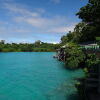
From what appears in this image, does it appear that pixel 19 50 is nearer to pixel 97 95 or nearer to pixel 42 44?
pixel 42 44

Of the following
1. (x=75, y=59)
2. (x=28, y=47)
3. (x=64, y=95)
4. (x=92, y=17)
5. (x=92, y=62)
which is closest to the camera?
(x=64, y=95)

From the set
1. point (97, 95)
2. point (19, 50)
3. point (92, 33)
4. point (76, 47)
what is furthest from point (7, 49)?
Answer: point (97, 95)

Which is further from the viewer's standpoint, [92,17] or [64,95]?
[92,17]

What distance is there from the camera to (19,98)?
2017 cm

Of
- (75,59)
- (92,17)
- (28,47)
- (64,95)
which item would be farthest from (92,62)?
(28,47)

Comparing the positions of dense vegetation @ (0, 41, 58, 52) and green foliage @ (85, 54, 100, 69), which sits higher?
dense vegetation @ (0, 41, 58, 52)

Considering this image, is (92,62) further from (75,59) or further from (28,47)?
(28,47)

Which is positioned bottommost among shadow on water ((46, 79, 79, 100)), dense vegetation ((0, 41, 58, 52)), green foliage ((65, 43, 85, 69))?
shadow on water ((46, 79, 79, 100))

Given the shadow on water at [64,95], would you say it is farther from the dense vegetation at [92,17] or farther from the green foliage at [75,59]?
the green foliage at [75,59]

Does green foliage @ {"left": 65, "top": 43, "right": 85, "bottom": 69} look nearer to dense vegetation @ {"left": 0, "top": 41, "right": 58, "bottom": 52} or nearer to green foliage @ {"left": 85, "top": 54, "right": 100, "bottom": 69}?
green foliage @ {"left": 85, "top": 54, "right": 100, "bottom": 69}

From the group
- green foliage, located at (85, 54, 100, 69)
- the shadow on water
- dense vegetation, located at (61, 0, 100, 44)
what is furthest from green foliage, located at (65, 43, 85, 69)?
the shadow on water

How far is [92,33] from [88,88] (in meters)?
12.3

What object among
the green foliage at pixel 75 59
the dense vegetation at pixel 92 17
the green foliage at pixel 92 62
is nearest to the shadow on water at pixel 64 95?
the green foliage at pixel 92 62

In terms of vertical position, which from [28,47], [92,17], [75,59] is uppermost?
[92,17]
